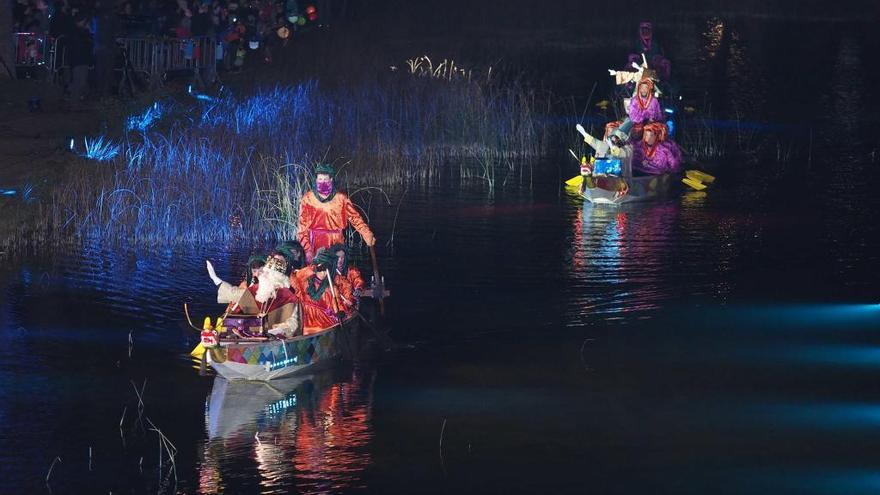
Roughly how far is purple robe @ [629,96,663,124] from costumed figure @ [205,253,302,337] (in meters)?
13.9

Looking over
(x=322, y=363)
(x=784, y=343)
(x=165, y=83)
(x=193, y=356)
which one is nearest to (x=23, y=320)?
(x=193, y=356)

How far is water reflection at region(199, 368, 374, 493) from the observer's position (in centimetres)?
1291

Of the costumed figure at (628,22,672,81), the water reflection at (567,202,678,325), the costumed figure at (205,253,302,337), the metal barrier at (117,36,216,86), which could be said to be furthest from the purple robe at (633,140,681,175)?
the costumed figure at (205,253,302,337)

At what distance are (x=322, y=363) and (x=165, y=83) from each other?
2009cm

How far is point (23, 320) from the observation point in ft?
59.7

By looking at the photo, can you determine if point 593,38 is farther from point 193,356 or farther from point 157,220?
point 193,356

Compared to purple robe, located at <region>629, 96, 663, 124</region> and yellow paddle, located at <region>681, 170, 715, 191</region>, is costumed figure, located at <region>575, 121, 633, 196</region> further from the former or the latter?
yellow paddle, located at <region>681, 170, 715, 191</region>

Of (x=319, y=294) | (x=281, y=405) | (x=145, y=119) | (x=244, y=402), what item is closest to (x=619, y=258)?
(x=319, y=294)

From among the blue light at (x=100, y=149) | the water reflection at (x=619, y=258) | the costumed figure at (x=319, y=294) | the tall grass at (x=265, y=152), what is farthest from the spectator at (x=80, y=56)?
the costumed figure at (x=319, y=294)

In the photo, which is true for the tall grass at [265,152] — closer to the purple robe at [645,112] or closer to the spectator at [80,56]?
the spectator at [80,56]

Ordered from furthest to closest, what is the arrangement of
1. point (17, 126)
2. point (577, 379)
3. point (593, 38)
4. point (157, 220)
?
point (593, 38), point (17, 126), point (157, 220), point (577, 379)

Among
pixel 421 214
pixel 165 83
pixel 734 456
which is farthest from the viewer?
pixel 165 83

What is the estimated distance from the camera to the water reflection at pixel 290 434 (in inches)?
508

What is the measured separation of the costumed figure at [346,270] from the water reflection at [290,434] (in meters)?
0.94
